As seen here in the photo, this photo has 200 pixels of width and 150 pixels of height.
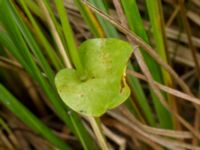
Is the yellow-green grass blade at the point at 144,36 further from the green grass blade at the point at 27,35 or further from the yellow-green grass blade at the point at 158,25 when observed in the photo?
the green grass blade at the point at 27,35

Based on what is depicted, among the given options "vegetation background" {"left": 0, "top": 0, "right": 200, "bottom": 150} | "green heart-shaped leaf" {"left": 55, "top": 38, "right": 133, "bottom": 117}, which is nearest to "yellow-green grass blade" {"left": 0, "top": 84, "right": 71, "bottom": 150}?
"vegetation background" {"left": 0, "top": 0, "right": 200, "bottom": 150}

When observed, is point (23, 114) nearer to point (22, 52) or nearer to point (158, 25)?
point (22, 52)

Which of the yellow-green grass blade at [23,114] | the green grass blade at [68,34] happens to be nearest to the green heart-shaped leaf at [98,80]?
the green grass blade at [68,34]

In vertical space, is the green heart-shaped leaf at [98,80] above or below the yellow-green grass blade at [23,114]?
above

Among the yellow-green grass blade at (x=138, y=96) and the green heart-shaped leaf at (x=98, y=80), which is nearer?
the green heart-shaped leaf at (x=98, y=80)

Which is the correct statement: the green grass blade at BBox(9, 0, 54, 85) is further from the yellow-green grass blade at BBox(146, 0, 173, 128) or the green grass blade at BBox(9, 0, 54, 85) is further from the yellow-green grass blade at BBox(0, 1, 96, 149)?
the yellow-green grass blade at BBox(146, 0, 173, 128)

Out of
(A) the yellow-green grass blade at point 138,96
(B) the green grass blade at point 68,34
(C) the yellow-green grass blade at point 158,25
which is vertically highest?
(B) the green grass blade at point 68,34
